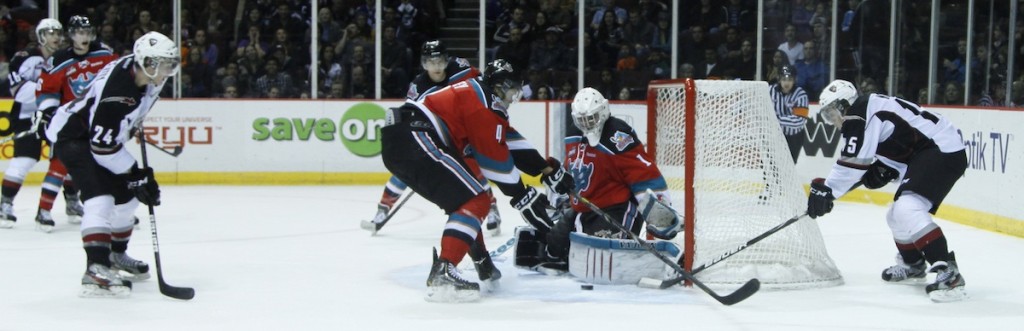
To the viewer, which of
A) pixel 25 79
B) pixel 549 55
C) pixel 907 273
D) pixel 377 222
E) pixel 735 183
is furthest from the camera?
pixel 549 55

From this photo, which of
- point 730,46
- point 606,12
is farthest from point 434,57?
point 606,12

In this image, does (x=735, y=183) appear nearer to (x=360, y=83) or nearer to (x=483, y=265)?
(x=483, y=265)

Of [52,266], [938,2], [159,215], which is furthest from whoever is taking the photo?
[938,2]

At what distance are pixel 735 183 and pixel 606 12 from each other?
581cm

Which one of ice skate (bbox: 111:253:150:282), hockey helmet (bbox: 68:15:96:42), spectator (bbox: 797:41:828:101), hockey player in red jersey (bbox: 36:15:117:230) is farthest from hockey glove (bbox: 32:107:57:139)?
spectator (bbox: 797:41:828:101)

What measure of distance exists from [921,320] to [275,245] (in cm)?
317

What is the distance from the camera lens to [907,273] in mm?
4973

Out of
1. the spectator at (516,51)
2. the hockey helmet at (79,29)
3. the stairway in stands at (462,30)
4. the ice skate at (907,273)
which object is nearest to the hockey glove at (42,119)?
the hockey helmet at (79,29)

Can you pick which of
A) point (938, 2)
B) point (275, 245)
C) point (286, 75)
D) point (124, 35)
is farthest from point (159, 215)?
point (938, 2)

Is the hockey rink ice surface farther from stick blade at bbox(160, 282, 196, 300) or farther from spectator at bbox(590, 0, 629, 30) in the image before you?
spectator at bbox(590, 0, 629, 30)

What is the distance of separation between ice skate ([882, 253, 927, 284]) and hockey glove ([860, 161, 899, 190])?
32cm

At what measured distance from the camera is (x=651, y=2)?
10.7 m

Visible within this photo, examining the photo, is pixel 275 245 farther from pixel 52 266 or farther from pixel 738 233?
pixel 738 233

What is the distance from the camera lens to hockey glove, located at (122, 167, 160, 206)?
14.6 feet
